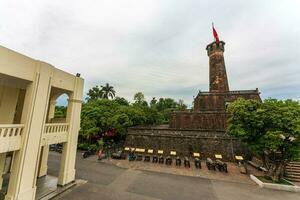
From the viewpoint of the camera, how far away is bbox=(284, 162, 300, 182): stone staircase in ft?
49.3

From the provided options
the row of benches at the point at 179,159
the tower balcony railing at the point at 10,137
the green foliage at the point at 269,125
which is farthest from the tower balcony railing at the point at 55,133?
the green foliage at the point at 269,125

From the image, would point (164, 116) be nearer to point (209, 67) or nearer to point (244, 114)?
point (209, 67)

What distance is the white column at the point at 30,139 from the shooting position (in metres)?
7.89

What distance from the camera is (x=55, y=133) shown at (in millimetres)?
10391

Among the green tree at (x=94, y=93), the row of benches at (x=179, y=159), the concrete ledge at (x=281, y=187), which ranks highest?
the green tree at (x=94, y=93)

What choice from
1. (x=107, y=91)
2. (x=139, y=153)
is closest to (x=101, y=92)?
(x=107, y=91)

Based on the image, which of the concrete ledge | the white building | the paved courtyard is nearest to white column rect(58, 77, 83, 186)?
the white building

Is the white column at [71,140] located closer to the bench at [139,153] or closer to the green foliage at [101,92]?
the bench at [139,153]

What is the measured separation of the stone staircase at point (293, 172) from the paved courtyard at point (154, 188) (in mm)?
4247

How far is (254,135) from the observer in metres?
14.5

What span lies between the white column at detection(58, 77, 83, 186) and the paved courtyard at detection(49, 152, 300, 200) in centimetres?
111

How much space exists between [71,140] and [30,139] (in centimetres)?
350

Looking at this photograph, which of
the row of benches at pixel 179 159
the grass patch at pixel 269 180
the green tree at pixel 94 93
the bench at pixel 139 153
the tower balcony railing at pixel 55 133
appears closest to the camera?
the tower balcony railing at pixel 55 133

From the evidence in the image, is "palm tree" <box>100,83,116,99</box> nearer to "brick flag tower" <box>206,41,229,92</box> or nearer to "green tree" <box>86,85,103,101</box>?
"green tree" <box>86,85,103,101</box>
